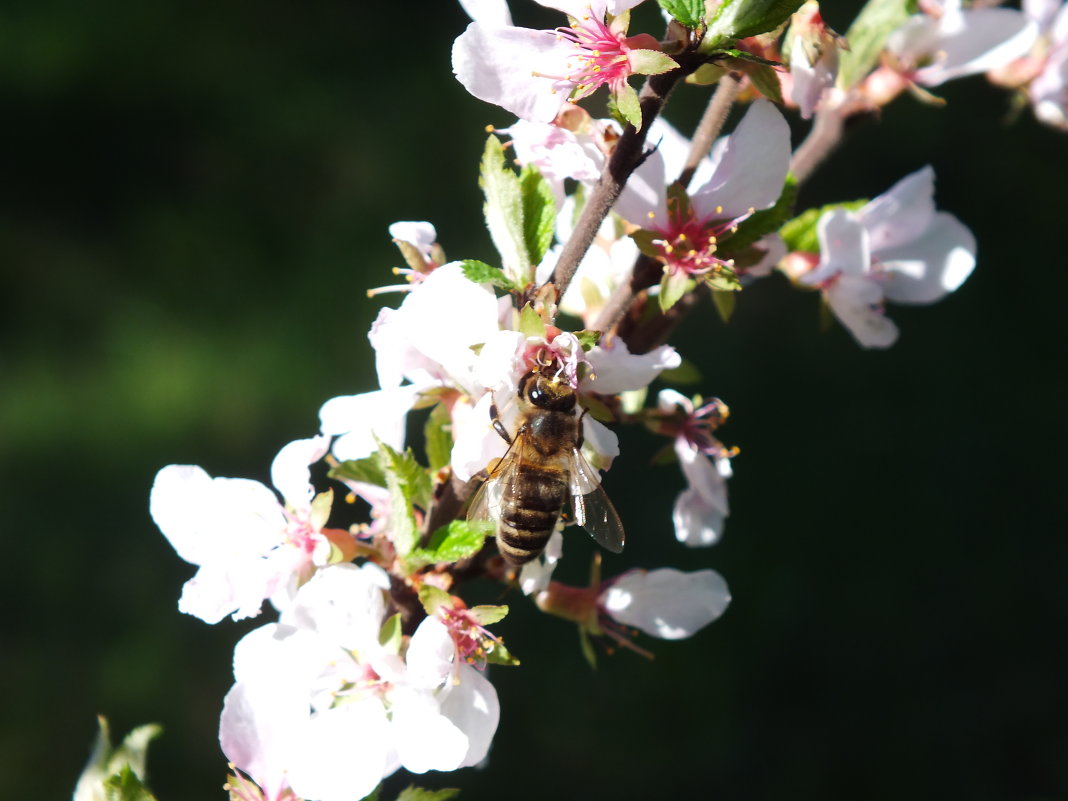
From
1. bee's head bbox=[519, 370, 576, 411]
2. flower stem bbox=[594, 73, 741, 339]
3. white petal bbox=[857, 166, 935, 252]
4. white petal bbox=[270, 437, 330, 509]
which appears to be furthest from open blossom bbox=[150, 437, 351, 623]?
white petal bbox=[857, 166, 935, 252]

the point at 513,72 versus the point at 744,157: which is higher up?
the point at 513,72

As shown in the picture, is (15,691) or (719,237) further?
(15,691)

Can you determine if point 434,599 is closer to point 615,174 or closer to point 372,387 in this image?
point 615,174

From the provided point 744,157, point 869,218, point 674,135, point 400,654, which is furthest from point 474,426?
point 869,218

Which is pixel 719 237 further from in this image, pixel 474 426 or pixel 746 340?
pixel 746 340

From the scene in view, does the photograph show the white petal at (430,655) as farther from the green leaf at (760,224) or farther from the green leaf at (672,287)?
the green leaf at (760,224)

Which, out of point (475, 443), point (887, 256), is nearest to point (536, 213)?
point (475, 443)

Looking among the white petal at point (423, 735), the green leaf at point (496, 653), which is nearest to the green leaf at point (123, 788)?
the white petal at point (423, 735)
